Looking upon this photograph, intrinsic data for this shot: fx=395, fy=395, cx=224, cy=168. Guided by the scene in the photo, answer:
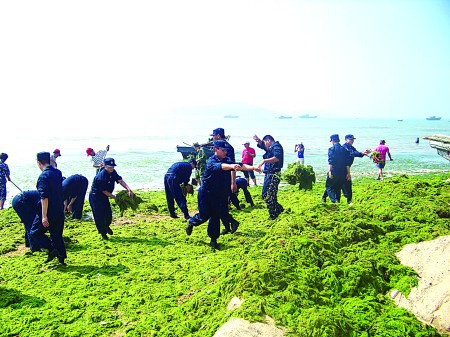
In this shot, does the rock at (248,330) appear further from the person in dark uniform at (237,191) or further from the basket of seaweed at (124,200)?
the person in dark uniform at (237,191)

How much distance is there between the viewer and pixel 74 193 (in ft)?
37.3

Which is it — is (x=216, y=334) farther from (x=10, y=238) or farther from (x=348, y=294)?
(x=10, y=238)

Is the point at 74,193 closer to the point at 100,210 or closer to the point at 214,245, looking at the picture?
the point at 100,210

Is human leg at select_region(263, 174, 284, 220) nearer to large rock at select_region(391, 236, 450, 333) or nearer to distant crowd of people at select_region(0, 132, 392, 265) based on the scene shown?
distant crowd of people at select_region(0, 132, 392, 265)

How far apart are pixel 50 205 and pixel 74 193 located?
4430 mm

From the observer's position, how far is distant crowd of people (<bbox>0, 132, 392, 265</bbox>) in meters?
7.18

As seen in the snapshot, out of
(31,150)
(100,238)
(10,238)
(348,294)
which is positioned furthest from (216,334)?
(31,150)

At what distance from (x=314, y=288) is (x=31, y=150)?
4137 centimetres

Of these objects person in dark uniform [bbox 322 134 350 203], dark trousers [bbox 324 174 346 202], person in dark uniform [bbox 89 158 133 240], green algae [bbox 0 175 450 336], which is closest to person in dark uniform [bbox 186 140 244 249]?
green algae [bbox 0 175 450 336]

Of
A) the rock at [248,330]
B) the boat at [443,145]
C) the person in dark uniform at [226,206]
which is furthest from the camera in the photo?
the boat at [443,145]

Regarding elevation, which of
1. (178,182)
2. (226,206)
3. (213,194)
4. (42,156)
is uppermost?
(42,156)

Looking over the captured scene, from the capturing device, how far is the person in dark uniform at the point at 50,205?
22.8 feet

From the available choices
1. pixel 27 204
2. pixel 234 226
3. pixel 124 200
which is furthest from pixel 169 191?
pixel 27 204

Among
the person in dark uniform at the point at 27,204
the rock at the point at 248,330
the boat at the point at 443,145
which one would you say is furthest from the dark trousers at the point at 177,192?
the boat at the point at 443,145
